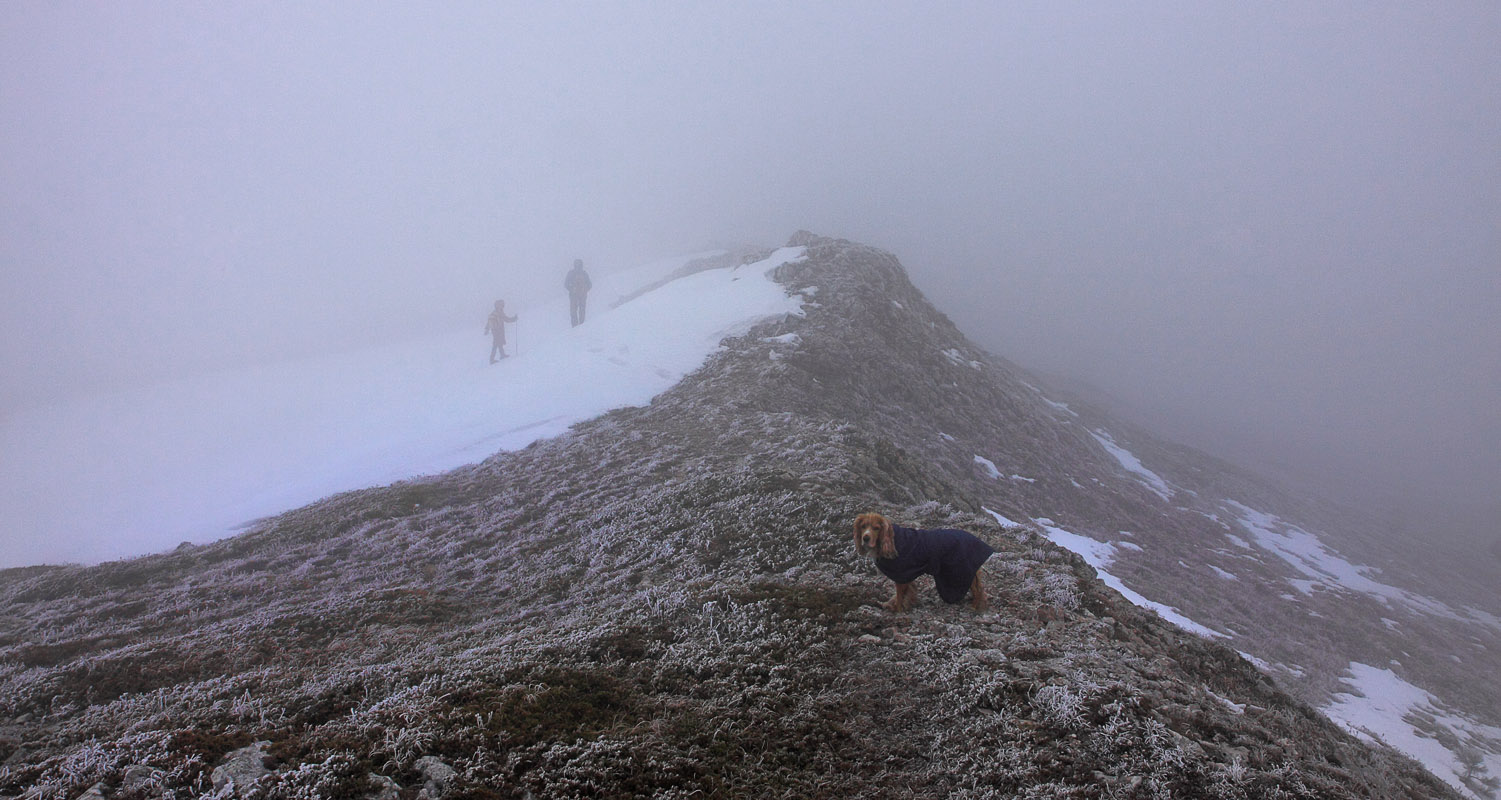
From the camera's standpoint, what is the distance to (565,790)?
4.06 metres

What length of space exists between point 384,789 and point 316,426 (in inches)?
952

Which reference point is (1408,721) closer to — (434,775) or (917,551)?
(917,551)

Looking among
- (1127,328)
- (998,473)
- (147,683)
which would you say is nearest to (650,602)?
(147,683)

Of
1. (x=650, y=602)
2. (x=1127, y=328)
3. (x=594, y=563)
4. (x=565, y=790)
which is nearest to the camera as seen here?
(x=565, y=790)

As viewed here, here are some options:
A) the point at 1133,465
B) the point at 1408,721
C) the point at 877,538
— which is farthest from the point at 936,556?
the point at 1133,465

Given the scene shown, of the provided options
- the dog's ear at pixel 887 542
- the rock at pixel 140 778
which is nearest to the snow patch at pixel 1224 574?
the dog's ear at pixel 887 542

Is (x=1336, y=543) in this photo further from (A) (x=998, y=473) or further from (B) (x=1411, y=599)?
(A) (x=998, y=473)

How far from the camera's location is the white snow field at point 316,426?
1566cm

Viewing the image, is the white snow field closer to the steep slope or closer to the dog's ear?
the steep slope

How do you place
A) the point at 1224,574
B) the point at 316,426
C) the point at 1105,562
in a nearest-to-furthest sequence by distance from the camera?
the point at 1105,562 < the point at 1224,574 < the point at 316,426

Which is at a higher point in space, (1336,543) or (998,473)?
(998,473)

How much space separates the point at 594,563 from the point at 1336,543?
38028mm

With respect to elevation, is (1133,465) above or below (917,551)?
below

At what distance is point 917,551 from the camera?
263 inches
